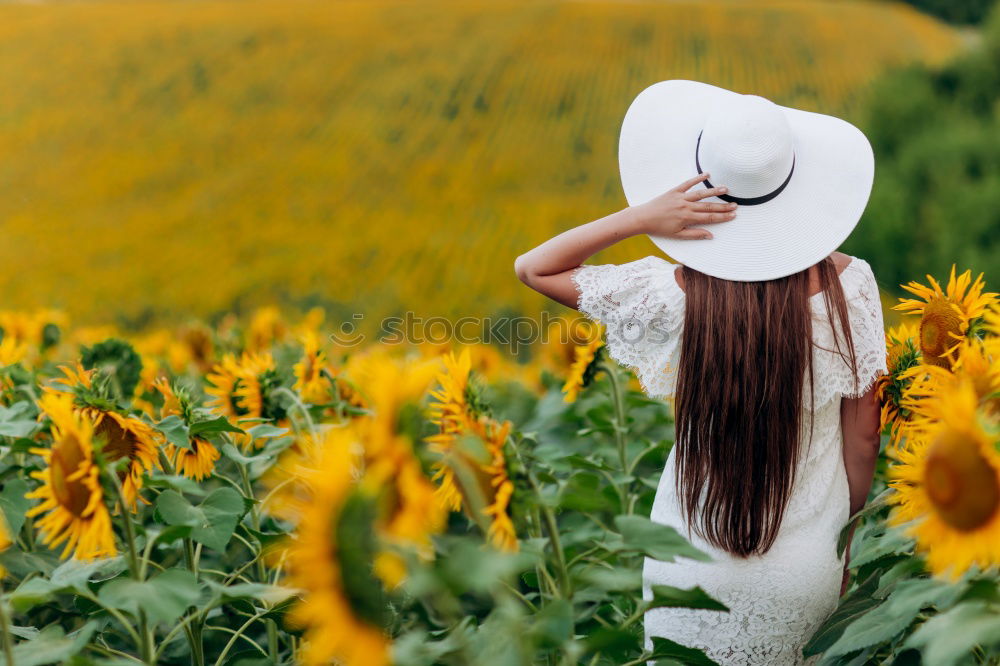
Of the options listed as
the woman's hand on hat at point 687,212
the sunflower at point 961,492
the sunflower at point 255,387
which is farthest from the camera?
the sunflower at point 255,387

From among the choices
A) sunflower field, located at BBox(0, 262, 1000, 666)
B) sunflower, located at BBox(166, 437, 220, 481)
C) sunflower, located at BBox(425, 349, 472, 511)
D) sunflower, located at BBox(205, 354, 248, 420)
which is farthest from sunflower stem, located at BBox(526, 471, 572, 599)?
sunflower, located at BBox(205, 354, 248, 420)

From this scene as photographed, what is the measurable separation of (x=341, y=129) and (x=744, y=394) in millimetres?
24622

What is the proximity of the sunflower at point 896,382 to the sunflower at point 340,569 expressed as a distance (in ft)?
3.12

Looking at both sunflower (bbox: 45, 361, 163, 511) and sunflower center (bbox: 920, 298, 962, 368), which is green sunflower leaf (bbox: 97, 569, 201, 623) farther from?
sunflower center (bbox: 920, 298, 962, 368)

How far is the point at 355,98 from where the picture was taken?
26.3 metres

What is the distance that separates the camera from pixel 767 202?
4.63 feet

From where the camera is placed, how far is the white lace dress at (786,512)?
55.7 inches

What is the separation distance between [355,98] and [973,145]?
16.2 meters

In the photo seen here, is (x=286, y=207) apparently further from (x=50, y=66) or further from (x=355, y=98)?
(x=50, y=66)

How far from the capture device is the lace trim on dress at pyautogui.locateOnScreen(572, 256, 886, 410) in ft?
4.58

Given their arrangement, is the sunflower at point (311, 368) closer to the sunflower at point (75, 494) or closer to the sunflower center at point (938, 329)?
the sunflower at point (75, 494)

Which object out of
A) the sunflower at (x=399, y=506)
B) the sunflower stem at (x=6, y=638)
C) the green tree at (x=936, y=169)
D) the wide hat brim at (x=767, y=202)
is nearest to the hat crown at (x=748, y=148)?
the wide hat brim at (x=767, y=202)

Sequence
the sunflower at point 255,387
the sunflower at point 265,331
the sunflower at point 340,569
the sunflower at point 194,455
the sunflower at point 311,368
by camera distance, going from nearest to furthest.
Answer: the sunflower at point 340,569
the sunflower at point 194,455
the sunflower at point 255,387
the sunflower at point 311,368
the sunflower at point 265,331

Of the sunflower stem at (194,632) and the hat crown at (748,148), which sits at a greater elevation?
the hat crown at (748,148)
